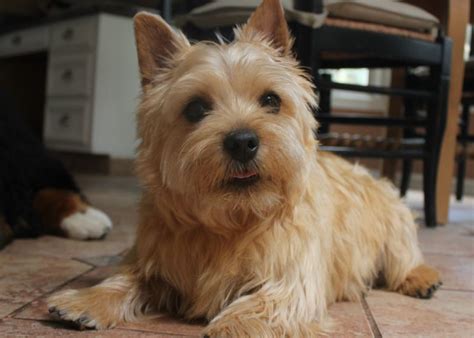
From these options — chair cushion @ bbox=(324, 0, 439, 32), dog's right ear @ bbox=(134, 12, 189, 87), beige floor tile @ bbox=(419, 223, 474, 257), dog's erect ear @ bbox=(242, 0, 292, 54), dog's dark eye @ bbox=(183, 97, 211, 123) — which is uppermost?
chair cushion @ bbox=(324, 0, 439, 32)

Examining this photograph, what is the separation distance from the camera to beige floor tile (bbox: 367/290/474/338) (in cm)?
136

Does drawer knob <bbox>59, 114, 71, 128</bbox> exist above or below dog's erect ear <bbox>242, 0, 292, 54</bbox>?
below

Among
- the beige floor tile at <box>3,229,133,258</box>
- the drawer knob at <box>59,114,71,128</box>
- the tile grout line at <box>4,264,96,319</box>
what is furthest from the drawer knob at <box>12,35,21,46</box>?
the tile grout line at <box>4,264,96,319</box>

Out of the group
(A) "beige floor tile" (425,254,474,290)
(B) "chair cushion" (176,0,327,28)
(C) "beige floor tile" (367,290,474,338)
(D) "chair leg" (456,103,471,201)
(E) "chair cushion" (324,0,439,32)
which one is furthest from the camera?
(D) "chair leg" (456,103,471,201)

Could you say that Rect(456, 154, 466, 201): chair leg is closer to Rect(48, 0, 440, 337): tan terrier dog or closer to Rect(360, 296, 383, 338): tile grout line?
Rect(360, 296, 383, 338): tile grout line

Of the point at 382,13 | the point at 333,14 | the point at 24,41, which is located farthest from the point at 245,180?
the point at 24,41

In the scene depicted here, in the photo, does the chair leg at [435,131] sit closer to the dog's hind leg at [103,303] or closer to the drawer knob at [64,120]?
the dog's hind leg at [103,303]

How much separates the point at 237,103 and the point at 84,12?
4.38 m

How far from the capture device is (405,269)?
1.79 metres

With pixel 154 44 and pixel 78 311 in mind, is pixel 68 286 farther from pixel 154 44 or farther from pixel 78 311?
pixel 154 44

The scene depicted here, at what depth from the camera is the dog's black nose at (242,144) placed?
47.2 inches

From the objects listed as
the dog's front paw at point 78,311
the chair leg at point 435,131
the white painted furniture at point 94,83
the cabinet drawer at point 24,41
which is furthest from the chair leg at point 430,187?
the cabinet drawer at point 24,41

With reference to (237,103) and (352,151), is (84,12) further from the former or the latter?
(237,103)

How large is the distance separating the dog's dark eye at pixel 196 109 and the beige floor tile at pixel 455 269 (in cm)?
103
